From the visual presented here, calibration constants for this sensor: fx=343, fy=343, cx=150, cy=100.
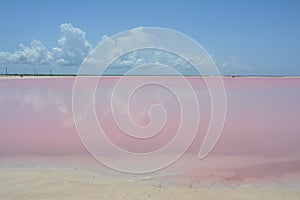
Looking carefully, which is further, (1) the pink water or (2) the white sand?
(1) the pink water

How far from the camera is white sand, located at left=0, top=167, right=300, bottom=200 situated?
4.75 metres

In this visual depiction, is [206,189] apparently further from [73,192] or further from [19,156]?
[19,156]

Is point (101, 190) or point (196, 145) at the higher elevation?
point (196, 145)

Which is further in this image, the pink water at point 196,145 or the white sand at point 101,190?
the pink water at point 196,145

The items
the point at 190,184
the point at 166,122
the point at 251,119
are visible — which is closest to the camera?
the point at 190,184

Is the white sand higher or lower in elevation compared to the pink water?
lower

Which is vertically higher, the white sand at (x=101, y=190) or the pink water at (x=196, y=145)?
the pink water at (x=196, y=145)

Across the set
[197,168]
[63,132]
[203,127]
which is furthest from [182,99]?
[197,168]

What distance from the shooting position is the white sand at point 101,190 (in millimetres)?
4754

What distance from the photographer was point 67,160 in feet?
22.4

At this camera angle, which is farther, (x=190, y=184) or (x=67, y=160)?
(x=67, y=160)

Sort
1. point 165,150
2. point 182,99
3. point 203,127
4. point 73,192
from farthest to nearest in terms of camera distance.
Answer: point 182,99 → point 203,127 → point 165,150 → point 73,192

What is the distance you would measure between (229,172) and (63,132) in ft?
16.6

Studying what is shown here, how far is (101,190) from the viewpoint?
4.97 metres
